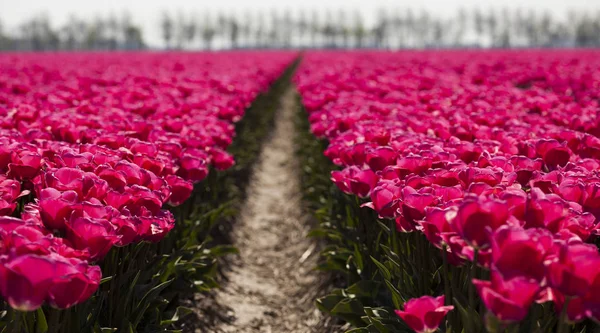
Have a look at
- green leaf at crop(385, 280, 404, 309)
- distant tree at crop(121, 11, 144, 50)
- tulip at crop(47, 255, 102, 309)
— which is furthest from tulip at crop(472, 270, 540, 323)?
distant tree at crop(121, 11, 144, 50)

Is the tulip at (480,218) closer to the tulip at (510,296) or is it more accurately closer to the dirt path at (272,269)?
the tulip at (510,296)

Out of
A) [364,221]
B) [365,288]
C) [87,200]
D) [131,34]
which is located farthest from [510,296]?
[131,34]

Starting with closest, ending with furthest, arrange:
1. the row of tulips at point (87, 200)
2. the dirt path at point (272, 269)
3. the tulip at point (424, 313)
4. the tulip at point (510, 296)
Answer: the tulip at point (510, 296) < the row of tulips at point (87, 200) < the tulip at point (424, 313) < the dirt path at point (272, 269)

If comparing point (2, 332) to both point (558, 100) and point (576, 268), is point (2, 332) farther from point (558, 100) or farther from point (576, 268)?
point (558, 100)

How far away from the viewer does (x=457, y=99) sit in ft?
19.2

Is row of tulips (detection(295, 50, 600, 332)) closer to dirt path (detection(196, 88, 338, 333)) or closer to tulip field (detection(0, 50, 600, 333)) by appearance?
tulip field (detection(0, 50, 600, 333))

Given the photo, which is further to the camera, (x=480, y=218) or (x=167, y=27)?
(x=167, y=27)

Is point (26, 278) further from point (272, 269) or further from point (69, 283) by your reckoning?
point (272, 269)

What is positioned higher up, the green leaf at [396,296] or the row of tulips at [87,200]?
the row of tulips at [87,200]

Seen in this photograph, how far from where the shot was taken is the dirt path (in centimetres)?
407

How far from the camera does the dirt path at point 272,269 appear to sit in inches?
160

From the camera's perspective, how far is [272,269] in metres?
5.13

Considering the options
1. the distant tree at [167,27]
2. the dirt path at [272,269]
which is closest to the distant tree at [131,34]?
the distant tree at [167,27]

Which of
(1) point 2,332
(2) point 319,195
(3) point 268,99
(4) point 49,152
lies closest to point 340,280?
(2) point 319,195
